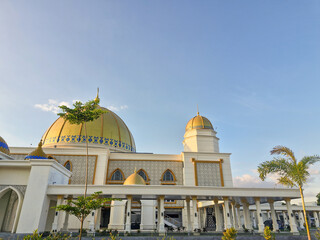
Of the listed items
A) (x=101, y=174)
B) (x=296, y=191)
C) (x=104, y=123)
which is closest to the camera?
(x=296, y=191)

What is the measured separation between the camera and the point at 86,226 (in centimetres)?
2120

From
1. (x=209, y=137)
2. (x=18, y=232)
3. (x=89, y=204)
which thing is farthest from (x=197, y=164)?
(x=18, y=232)

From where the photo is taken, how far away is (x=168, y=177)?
2583 centimetres

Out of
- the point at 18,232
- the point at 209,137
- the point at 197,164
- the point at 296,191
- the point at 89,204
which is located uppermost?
the point at 209,137

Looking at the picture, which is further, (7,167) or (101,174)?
(101,174)

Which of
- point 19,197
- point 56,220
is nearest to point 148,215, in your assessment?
point 56,220

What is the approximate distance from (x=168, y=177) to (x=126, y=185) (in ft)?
30.6

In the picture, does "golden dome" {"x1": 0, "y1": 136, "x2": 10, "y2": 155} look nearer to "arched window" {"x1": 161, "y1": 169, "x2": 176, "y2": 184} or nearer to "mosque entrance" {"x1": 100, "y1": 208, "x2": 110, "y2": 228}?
"mosque entrance" {"x1": 100, "y1": 208, "x2": 110, "y2": 228}

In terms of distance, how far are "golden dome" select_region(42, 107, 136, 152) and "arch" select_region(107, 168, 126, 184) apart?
13.6 ft

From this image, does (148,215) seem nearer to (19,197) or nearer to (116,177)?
(116,177)

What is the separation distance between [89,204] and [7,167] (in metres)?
9.14

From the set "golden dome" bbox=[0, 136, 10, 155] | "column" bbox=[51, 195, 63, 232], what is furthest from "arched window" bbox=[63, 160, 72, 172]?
"column" bbox=[51, 195, 63, 232]

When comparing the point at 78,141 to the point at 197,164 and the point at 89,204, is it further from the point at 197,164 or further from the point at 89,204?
the point at 89,204

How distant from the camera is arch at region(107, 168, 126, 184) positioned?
81.0 ft
